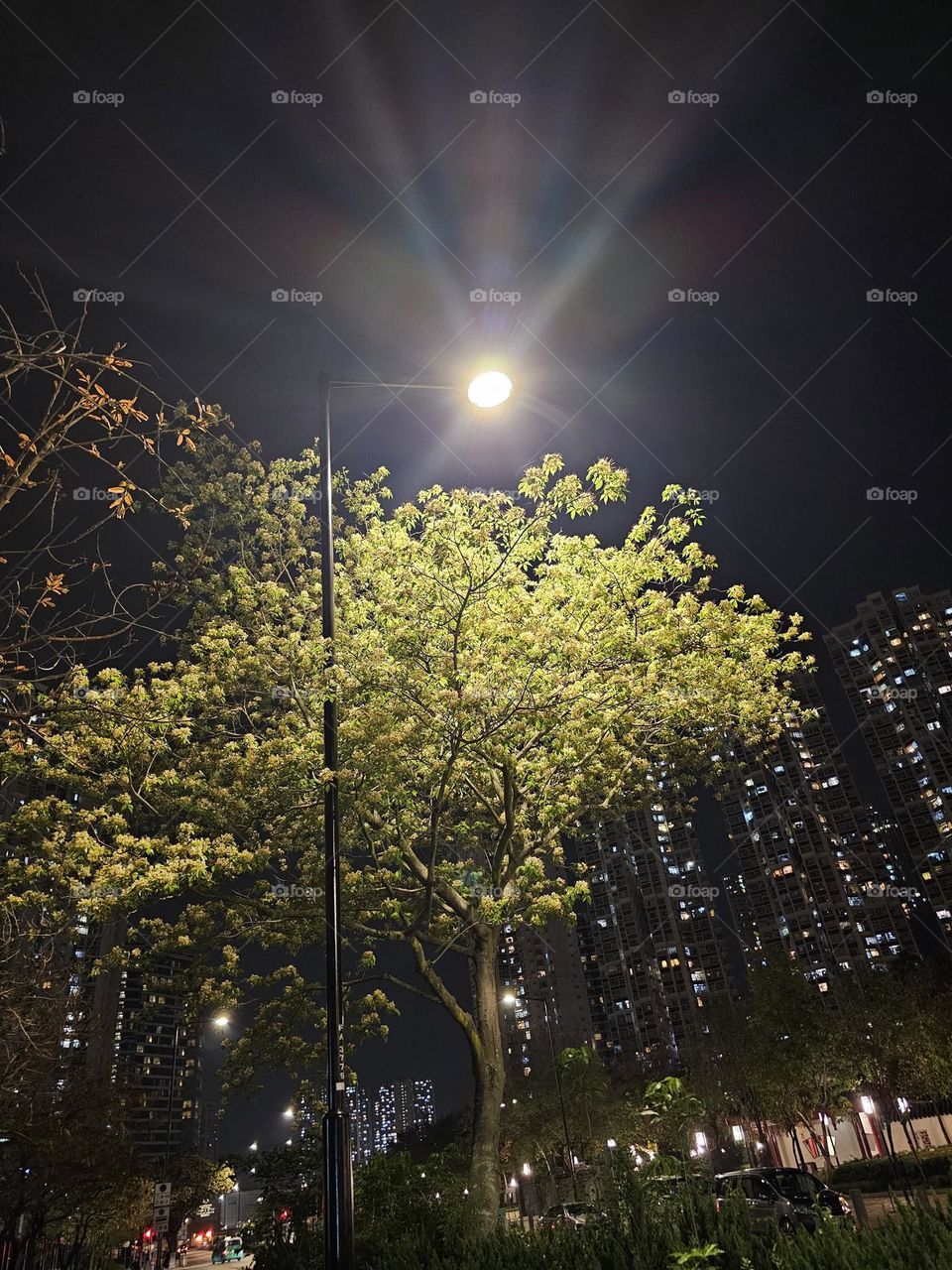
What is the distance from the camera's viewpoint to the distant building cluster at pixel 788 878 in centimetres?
9144

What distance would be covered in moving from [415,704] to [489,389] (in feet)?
14.4

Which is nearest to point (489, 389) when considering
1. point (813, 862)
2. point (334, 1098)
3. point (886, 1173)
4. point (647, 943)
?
point (334, 1098)

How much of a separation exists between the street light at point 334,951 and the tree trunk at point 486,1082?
11.6 ft

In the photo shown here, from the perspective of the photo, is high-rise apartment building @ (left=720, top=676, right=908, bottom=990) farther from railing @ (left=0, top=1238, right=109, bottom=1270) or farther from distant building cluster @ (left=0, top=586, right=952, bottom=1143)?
railing @ (left=0, top=1238, right=109, bottom=1270)

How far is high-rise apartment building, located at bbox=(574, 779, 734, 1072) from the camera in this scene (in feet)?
406

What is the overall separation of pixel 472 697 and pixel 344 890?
4.46 meters

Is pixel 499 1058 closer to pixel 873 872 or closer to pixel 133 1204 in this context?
pixel 133 1204

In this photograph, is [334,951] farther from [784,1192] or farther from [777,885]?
[777,885]

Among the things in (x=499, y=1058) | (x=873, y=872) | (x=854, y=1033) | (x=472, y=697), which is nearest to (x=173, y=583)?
(x=472, y=697)

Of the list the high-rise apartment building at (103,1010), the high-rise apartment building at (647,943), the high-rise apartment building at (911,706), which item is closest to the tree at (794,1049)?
the high-rise apartment building at (103,1010)

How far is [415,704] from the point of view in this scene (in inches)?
417

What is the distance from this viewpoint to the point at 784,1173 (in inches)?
709

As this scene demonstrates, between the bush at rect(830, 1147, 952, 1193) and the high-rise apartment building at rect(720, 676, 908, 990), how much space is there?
2575 inches

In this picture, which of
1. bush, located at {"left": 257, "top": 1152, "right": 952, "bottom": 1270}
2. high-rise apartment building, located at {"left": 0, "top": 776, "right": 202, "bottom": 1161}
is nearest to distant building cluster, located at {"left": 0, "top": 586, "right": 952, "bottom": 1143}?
high-rise apartment building, located at {"left": 0, "top": 776, "right": 202, "bottom": 1161}
